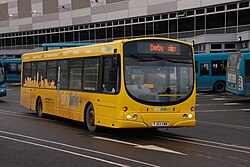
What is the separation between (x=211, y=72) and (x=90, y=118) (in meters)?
20.5

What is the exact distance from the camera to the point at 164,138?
11516 mm

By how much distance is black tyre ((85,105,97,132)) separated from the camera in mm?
12508

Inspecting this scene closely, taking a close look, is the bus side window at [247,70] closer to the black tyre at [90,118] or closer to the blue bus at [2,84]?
the black tyre at [90,118]

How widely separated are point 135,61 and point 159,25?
1267 inches

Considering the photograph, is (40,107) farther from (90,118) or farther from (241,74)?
(241,74)

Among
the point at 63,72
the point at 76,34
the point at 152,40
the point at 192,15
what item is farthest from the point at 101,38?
the point at 152,40

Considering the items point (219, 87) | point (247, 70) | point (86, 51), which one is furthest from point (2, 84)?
point (86, 51)

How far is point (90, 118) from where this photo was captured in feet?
41.6

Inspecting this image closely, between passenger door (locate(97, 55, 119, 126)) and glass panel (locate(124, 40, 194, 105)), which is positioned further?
passenger door (locate(97, 55, 119, 126))

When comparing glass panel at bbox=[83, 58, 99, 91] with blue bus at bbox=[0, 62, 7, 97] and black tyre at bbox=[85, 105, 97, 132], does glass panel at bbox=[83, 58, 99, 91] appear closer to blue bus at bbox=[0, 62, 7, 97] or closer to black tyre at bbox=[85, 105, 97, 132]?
black tyre at bbox=[85, 105, 97, 132]

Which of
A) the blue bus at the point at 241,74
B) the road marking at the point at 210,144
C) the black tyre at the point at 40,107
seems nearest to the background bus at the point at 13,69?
the blue bus at the point at 241,74

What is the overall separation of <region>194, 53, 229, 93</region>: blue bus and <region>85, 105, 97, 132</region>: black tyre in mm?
20009

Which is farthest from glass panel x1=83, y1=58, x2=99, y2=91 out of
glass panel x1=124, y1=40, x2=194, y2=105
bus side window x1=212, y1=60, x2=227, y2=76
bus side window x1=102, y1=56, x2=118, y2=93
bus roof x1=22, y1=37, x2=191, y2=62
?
bus side window x1=212, y1=60, x2=227, y2=76

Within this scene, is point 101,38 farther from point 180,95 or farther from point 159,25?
point 180,95
